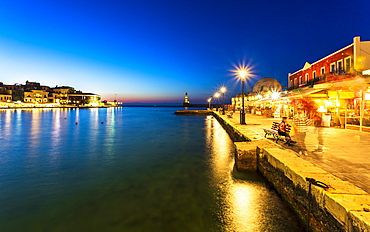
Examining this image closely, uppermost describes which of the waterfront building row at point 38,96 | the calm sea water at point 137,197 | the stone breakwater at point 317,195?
the waterfront building row at point 38,96

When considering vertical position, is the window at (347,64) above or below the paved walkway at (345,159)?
above

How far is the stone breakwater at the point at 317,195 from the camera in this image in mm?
2797

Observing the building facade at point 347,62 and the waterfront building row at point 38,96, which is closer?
the building facade at point 347,62

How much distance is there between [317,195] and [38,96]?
141 m

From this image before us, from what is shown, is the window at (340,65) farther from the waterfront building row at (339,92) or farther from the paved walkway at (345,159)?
the paved walkway at (345,159)

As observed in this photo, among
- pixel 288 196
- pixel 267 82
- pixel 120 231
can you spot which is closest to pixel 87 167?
pixel 120 231

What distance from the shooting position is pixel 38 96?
4491 inches

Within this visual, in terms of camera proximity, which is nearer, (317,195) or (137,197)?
(317,195)

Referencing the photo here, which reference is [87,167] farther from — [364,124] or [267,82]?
[267,82]

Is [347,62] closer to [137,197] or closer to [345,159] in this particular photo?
[345,159]

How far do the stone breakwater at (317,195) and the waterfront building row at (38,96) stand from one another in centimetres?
12807

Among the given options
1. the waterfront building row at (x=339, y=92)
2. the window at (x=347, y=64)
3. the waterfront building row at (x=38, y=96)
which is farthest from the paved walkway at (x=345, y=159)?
the waterfront building row at (x=38, y=96)

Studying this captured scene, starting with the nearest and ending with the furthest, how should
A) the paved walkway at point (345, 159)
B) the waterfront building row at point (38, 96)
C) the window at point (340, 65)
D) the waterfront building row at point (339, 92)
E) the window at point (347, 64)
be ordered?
the paved walkway at point (345, 159), the waterfront building row at point (339, 92), the window at point (347, 64), the window at point (340, 65), the waterfront building row at point (38, 96)

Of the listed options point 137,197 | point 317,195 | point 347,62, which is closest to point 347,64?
point 347,62
